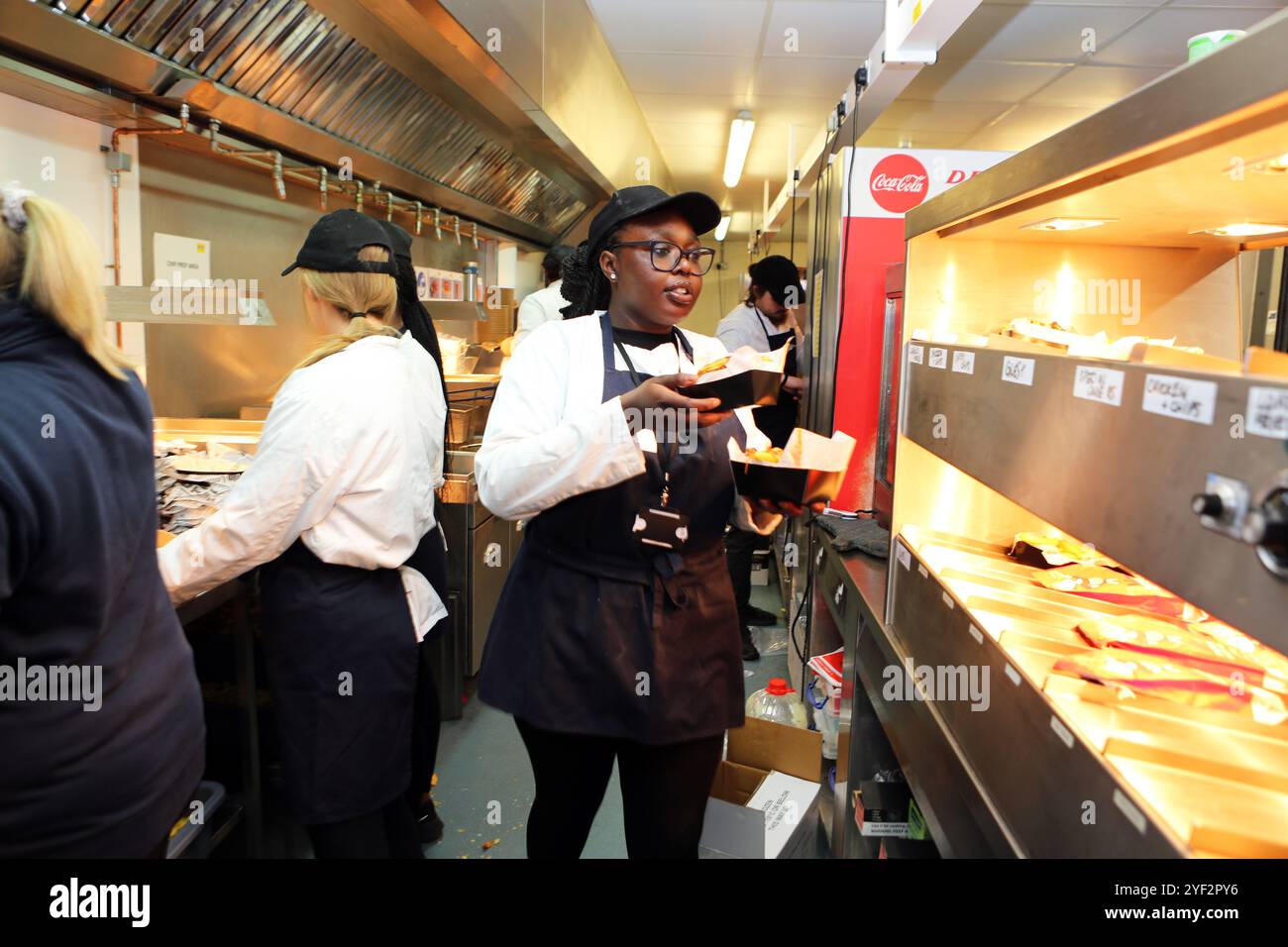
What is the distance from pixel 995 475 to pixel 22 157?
2.69 m

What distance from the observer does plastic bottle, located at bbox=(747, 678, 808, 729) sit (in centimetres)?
289

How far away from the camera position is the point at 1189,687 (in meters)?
1.12

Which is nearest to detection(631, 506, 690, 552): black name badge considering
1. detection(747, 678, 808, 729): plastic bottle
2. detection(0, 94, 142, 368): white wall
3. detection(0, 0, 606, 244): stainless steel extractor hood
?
detection(747, 678, 808, 729): plastic bottle

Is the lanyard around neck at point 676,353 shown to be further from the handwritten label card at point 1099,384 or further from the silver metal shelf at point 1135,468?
the handwritten label card at point 1099,384

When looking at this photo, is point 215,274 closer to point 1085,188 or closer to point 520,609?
point 520,609

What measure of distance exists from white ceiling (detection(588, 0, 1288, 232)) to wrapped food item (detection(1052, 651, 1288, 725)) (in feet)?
13.1

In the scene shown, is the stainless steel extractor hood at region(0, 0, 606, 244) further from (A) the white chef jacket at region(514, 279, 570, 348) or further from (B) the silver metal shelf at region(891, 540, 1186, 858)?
(B) the silver metal shelf at region(891, 540, 1186, 858)

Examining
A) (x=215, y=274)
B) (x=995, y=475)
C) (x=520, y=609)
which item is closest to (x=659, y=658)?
(x=520, y=609)

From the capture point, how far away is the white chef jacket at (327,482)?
1.85 metres

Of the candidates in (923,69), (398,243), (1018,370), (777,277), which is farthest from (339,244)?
(923,69)

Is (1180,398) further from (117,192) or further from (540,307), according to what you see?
(540,307)

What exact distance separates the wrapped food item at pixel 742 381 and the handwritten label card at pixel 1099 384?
51 centimetres

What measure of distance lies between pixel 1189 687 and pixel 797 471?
0.65m

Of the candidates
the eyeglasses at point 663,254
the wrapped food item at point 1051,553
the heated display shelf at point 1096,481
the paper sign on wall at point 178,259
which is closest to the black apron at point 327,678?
the eyeglasses at point 663,254
